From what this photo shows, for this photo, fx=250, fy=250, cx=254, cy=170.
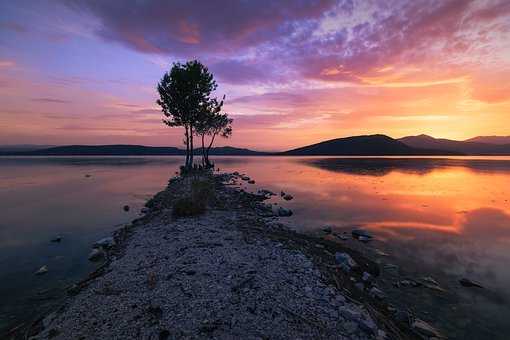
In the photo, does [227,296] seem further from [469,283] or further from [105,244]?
[469,283]

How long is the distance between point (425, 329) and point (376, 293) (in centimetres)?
190

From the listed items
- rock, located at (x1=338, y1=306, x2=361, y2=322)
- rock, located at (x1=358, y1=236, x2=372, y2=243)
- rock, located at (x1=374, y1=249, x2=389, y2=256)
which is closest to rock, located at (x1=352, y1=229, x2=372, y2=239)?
rock, located at (x1=358, y1=236, x2=372, y2=243)

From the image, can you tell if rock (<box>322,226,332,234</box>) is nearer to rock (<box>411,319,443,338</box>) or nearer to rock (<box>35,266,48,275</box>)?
rock (<box>411,319,443,338</box>)

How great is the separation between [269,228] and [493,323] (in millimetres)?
10151

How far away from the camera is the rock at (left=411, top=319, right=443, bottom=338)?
7453mm

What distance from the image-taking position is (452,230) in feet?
59.9

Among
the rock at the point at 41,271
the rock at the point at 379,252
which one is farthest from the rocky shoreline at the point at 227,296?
the rock at the point at 41,271

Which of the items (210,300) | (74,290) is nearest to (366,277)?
(210,300)

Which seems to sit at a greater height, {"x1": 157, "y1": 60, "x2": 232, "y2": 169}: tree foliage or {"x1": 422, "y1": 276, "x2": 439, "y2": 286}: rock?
{"x1": 157, "y1": 60, "x2": 232, "y2": 169}: tree foliage

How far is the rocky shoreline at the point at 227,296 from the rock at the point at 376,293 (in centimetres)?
4

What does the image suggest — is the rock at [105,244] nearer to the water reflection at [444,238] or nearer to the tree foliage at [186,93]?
the water reflection at [444,238]

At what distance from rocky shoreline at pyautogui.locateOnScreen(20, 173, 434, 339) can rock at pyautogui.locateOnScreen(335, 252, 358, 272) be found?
4cm

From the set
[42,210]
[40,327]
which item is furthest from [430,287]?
[42,210]

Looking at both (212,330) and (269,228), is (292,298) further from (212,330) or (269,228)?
(269,228)
